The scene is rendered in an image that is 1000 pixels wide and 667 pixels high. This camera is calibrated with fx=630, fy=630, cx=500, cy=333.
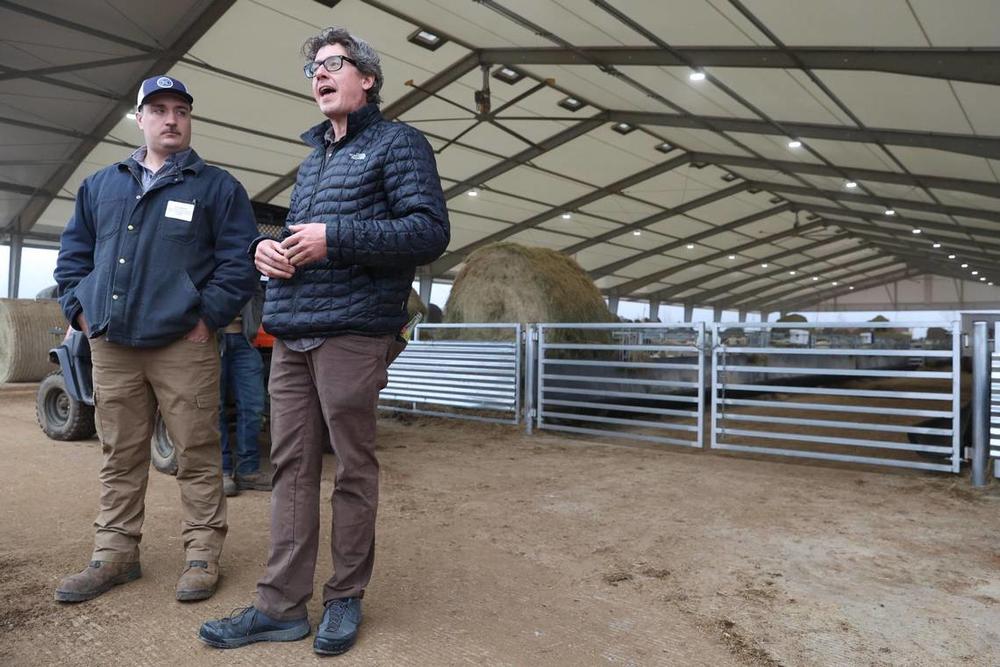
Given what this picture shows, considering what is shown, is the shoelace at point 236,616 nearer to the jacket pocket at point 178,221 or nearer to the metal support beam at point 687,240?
the jacket pocket at point 178,221

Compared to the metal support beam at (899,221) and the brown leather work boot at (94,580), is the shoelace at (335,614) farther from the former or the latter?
the metal support beam at (899,221)

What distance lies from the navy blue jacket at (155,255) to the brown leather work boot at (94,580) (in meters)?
0.77

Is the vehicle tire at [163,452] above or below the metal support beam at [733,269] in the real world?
below

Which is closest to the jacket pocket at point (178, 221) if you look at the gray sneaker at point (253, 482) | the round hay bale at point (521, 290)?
the gray sneaker at point (253, 482)

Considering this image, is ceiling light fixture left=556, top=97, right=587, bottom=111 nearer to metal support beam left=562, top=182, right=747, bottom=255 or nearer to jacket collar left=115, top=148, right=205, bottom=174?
metal support beam left=562, top=182, right=747, bottom=255

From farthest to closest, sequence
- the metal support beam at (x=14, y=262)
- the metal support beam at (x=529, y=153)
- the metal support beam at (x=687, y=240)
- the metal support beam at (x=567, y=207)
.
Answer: the metal support beam at (x=687, y=240) → the metal support beam at (x=567, y=207) → the metal support beam at (x=14, y=262) → the metal support beam at (x=529, y=153)

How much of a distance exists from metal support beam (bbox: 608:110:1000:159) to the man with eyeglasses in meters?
11.5

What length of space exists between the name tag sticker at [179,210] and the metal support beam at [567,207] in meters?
15.1

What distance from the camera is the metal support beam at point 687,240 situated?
73.2 feet

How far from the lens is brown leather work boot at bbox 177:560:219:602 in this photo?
6.81 ft

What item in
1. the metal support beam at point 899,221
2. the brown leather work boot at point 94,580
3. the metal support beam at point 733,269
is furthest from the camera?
the metal support beam at point 733,269

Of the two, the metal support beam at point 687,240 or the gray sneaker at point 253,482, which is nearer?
the gray sneaker at point 253,482

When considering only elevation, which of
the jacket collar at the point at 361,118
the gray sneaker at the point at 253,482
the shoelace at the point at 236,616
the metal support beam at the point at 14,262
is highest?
the metal support beam at the point at 14,262

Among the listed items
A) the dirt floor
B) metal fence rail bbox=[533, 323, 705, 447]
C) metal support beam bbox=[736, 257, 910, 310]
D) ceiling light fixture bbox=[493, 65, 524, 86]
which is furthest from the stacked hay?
metal support beam bbox=[736, 257, 910, 310]
